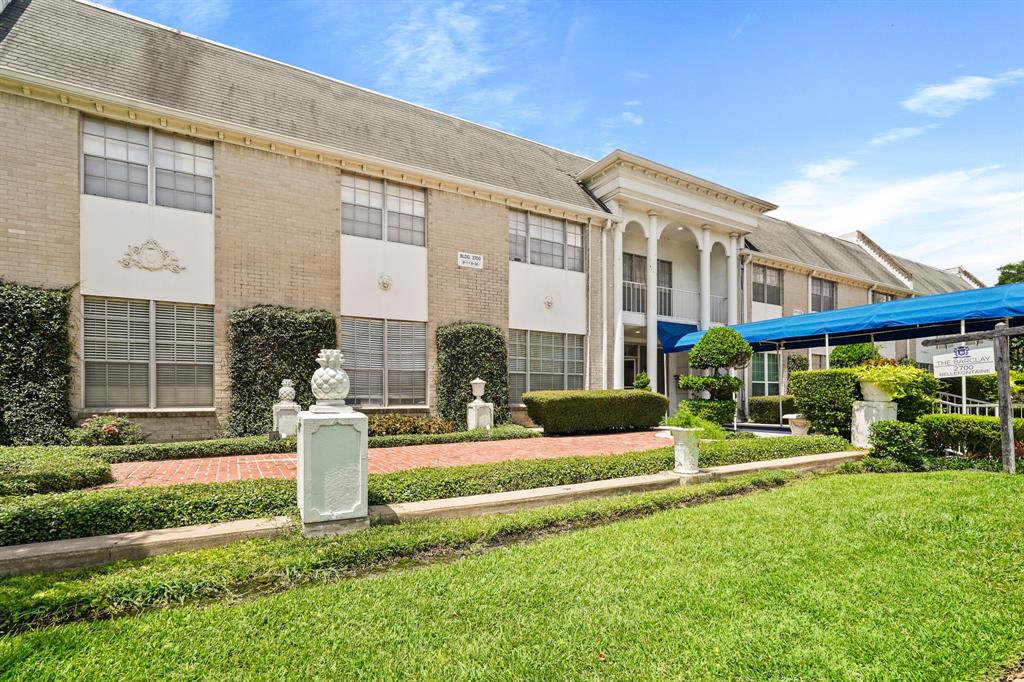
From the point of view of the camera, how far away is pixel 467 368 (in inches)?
538

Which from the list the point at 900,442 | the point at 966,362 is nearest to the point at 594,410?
the point at 900,442

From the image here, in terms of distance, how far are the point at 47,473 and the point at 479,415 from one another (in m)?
8.84

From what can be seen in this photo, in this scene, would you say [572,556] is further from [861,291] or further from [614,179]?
[861,291]

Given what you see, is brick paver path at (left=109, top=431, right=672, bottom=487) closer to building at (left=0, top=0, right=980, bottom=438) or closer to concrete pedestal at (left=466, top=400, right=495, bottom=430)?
concrete pedestal at (left=466, top=400, right=495, bottom=430)

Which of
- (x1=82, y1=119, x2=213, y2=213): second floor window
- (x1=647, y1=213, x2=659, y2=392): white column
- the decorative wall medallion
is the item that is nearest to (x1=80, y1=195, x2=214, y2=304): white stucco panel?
the decorative wall medallion

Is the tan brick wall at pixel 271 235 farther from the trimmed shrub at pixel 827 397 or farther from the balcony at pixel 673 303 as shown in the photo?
the trimmed shrub at pixel 827 397

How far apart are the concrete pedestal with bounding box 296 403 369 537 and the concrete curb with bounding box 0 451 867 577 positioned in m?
0.27

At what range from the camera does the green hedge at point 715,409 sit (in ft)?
41.5

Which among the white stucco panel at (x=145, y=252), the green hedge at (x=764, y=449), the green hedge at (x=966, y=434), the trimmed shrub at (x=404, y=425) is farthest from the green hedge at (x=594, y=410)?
the white stucco panel at (x=145, y=252)

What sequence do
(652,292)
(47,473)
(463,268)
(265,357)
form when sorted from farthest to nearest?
(652,292) < (463,268) < (265,357) < (47,473)

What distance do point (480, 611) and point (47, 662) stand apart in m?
2.30

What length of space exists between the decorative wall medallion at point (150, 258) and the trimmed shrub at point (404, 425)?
5.36 m

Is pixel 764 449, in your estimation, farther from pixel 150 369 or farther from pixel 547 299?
pixel 150 369

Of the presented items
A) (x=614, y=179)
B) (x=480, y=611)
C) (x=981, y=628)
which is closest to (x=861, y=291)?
(x=614, y=179)
